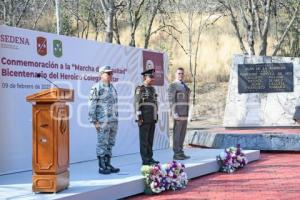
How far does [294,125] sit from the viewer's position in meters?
18.7

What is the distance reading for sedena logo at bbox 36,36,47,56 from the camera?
989 centimetres

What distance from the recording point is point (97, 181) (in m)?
8.32

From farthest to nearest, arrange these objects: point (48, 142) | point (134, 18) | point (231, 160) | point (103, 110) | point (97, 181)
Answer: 1. point (134, 18)
2. point (231, 160)
3. point (103, 110)
4. point (97, 181)
5. point (48, 142)

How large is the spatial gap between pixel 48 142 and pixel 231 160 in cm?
489

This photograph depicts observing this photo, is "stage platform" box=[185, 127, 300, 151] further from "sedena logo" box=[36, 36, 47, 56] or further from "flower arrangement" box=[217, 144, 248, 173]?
"sedena logo" box=[36, 36, 47, 56]

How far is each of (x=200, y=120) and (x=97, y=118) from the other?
81.7 feet

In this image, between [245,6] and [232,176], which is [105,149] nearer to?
[232,176]

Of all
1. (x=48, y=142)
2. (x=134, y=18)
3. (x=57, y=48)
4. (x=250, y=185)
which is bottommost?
(x=250, y=185)

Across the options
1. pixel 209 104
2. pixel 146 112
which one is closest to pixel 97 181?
pixel 146 112

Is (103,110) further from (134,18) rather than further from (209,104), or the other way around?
(209,104)

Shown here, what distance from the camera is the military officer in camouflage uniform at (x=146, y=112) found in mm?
9695

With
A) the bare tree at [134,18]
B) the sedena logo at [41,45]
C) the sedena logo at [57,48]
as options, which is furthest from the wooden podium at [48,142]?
the bare tree at [134,18]

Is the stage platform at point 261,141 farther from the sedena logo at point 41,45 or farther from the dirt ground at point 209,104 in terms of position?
the dirt ground at point 209,104

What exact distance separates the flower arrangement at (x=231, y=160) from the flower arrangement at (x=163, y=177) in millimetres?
2161
